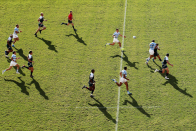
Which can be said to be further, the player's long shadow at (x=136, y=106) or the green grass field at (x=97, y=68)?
the player's long shadow at (x=136, y=106)

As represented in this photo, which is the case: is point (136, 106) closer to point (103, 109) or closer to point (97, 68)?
point (103, 109)

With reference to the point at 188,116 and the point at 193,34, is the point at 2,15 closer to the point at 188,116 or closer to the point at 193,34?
the point at 193,34

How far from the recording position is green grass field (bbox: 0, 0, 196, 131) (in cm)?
1677

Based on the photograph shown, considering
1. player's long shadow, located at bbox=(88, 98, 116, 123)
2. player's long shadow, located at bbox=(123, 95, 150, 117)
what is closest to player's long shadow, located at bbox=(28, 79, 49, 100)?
player's long shadow, located at bbox=(88, 98, 116, 123)

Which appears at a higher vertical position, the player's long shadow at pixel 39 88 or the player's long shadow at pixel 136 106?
the player's long shadow at pixel 39 88

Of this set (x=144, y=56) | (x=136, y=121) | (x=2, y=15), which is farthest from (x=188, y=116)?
(x=2, y=15)

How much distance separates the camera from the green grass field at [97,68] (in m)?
16.8

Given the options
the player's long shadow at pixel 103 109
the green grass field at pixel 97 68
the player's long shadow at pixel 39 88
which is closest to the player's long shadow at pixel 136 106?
the green grass field at pixel 97 68

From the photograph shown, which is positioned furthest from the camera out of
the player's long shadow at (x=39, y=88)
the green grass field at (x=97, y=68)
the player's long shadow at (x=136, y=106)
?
the player's long shadow at (x=39, y=88)

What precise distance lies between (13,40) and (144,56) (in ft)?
38.6

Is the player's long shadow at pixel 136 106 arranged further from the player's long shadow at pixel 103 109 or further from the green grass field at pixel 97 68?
the player's long shadow at pixel 103 109

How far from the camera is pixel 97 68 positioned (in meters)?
20.9

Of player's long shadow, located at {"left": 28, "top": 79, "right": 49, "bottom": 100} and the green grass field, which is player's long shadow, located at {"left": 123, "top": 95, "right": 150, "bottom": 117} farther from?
player's long shadow, located at {"left": 28, "top": 79, "right": 49, "bottom": 100}

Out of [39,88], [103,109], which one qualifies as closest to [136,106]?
[103,109]
